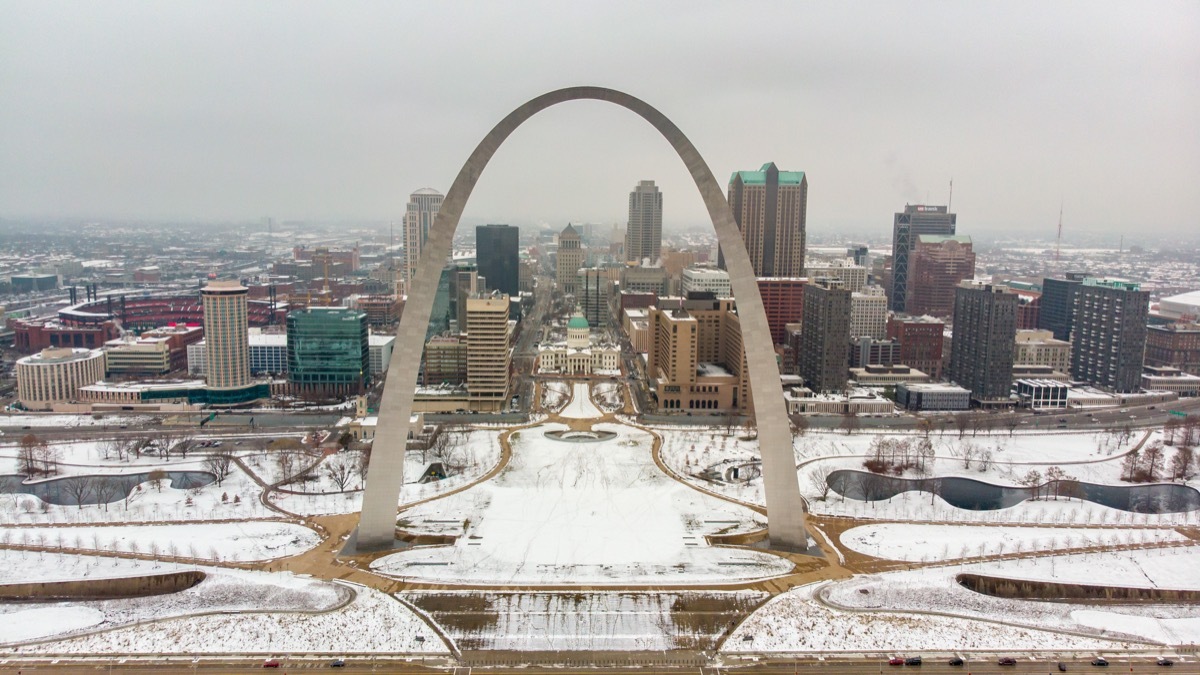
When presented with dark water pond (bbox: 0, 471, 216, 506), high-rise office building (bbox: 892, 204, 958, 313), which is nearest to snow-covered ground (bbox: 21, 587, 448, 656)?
dark water pond (bbox: 0, 471, 216, 506)

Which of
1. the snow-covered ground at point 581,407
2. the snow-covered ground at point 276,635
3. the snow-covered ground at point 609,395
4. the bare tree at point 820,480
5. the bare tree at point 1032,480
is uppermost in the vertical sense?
the snow-covered ground at point 276,635

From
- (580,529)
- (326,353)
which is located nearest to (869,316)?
(326,353)

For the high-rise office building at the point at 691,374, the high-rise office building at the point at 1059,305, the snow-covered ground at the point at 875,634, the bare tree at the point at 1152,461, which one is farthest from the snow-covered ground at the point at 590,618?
the high-rise office building at the point at 1059,305

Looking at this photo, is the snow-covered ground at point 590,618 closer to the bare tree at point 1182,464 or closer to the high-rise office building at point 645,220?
the bare tree at point 1182,464

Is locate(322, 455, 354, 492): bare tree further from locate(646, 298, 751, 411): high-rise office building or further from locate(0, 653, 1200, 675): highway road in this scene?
locate(646, 298, 751, 411): high-rise office building

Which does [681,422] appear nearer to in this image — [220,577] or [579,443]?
[579,443]
